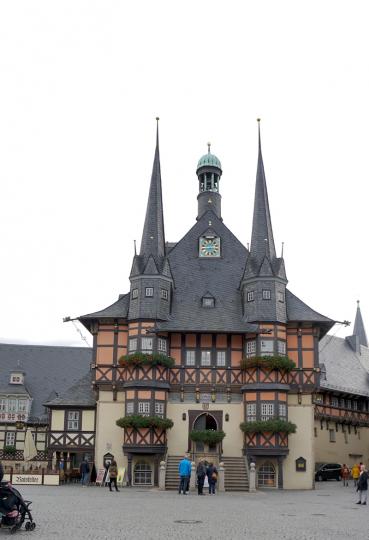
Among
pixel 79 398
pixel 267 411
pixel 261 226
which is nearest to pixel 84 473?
pixel 79 398

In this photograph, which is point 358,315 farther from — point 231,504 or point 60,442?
point 231,504

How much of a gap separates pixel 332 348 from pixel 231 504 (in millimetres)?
43290

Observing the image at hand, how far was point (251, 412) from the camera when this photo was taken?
41469mm

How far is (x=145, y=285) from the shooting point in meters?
43.5

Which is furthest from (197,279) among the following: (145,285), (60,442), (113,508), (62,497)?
(113,508)

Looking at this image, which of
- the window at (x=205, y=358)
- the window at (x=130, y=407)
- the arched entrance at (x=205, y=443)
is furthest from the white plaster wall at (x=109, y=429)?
the window at (x=205, y=358)

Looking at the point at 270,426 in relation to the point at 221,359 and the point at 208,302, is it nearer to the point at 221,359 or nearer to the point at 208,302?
the point at 221,359

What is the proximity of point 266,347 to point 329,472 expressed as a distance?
14.8 m

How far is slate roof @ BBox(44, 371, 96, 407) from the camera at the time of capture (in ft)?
149

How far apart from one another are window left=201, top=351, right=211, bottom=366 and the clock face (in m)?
7.38

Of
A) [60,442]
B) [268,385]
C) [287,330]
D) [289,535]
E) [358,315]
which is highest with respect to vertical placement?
[358,315]

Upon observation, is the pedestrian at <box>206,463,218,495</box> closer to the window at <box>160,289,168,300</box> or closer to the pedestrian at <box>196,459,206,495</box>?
the pedestrian at <box>196,459,206,495</box>

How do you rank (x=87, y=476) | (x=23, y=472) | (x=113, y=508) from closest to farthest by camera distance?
(x=113, y=508) → (x=23, y=472) → (x=87, y=476)

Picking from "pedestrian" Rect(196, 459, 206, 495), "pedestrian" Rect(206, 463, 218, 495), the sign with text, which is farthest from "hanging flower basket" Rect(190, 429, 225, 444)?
"pedestrian" Rect(196, 459, 206, 495)
